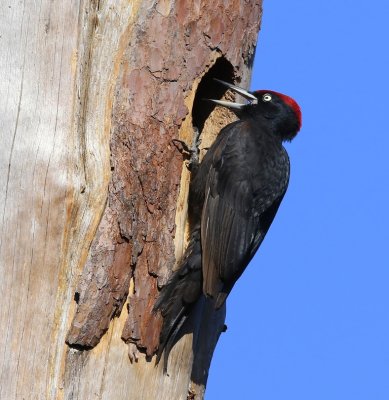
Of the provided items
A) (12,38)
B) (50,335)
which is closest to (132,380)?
(50,335)

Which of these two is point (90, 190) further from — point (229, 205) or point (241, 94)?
point (241, 94)

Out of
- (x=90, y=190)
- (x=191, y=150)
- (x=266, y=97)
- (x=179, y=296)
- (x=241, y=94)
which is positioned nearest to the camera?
(x=90, y=190)

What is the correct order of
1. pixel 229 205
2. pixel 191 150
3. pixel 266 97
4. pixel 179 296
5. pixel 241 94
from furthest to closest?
pixel 266 97 → pixel 241 94 → pixel 229 205 → pixel 191 150 → pixel 179 296

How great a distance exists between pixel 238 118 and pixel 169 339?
1783 millimetres

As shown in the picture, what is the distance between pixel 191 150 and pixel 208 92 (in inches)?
31.3

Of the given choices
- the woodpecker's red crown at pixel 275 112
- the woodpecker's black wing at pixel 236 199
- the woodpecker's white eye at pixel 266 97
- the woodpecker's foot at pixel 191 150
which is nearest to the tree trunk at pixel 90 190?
the woodpecker's foot at pixel 191 150

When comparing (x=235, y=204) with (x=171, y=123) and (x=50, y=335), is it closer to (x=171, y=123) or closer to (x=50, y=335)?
(x=171, y=123)

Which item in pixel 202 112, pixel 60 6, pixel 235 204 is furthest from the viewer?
pixel 202 112

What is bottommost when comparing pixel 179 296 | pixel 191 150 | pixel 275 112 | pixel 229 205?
pixel 179 296

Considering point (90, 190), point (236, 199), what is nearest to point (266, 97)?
point (236, 199)

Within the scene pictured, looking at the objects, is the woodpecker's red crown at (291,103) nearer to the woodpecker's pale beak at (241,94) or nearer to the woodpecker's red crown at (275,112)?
the woodpecker's red crown at (275,112)

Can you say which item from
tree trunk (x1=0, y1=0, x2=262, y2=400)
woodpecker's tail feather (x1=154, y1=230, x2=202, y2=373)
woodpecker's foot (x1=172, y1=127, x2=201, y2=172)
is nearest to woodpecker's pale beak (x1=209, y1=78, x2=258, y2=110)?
woodpecker's foot (x1=172, y1=127, x2=201, y2=172)

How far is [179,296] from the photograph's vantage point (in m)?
4.27

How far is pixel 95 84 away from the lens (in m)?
3.98
